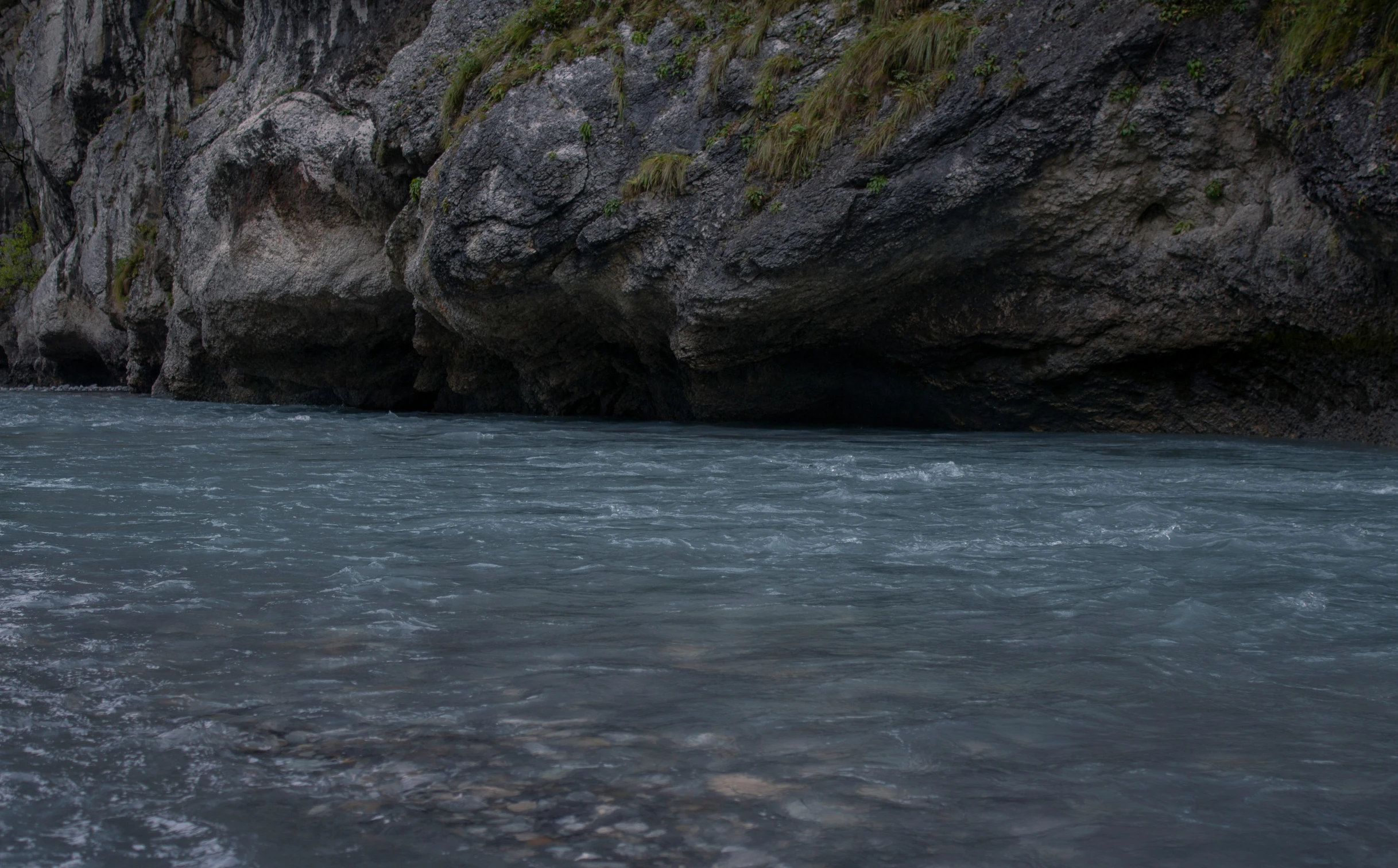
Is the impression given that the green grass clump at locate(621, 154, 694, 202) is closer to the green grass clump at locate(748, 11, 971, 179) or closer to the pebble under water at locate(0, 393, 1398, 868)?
the green grass clump at locate(748, 11, 971, 179)

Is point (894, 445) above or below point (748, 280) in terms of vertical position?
below

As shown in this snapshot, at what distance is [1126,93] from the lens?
31.8 ft

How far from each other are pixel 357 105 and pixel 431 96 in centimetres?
218

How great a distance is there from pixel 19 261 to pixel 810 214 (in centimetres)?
2758

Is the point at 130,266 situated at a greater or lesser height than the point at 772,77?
lesser

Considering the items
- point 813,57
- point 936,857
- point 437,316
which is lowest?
point 936,857

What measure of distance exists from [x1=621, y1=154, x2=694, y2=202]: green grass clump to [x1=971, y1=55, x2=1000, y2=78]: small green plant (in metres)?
3.10

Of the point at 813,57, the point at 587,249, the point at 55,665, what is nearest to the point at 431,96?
the point at 587,249

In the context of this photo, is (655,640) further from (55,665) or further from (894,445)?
(894,445)

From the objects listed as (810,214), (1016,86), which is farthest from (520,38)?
(1016,86)

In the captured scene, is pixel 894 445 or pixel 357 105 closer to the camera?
pixel 894 445

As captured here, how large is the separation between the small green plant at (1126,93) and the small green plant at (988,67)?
1016 millimetres

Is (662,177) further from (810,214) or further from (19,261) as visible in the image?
(19,261)

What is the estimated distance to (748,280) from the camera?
36.0 feet
